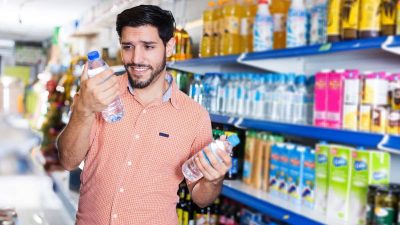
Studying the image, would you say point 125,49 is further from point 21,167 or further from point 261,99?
point 261,99

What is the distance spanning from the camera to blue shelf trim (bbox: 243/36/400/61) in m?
1.82

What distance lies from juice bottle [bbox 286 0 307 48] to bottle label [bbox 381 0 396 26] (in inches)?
20.6

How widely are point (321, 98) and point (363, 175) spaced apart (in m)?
0.40

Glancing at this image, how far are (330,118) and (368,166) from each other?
26cm

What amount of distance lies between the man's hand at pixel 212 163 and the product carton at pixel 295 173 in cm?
107

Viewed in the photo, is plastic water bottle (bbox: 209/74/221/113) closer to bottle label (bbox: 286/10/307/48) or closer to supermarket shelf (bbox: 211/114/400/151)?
supermarket shelf (bbox: 211/114/400/151)

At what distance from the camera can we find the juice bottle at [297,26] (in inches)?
95.9

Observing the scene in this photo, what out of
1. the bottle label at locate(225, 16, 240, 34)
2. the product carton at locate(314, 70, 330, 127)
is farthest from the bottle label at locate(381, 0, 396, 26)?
the bottle label at locate(225, 16, 240, 34)

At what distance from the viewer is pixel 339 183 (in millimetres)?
2135

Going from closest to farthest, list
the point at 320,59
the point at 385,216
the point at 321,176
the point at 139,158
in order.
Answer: the point at 139,158 < the point at 385,216 < the point at 321,176 < the point at 320,59

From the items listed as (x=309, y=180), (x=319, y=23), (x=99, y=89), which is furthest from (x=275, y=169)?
(x=99, y=89)

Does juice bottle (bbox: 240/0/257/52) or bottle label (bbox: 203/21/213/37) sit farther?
bottle label (bbox: 203/21/213/37)

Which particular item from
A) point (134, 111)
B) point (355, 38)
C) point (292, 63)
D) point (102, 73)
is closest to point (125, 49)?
point (102, 73)

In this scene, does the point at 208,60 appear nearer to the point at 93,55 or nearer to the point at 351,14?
the point at 351,14
